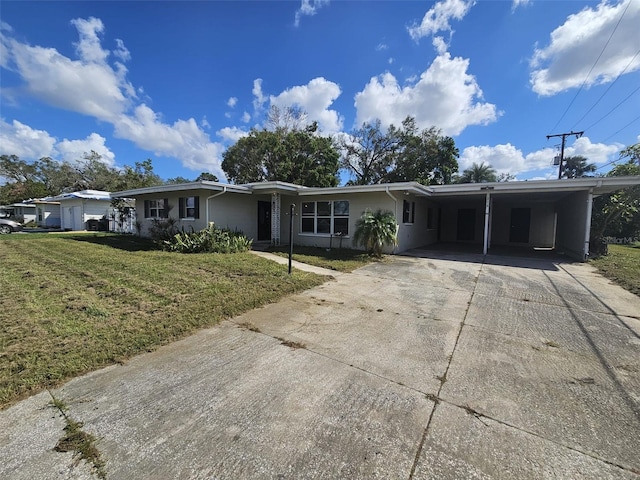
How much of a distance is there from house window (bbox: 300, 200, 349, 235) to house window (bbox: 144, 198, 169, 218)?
→ 6.80 meters

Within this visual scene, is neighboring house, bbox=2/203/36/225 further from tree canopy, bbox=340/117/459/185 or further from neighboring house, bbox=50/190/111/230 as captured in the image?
tree canopy, bbox=340/117/459/185

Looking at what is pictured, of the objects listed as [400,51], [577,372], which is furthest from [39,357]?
[400,51]

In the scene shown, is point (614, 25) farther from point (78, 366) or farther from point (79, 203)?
point (79, 203)

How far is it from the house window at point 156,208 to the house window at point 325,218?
6.80 meters

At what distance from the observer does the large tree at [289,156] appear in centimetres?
2431

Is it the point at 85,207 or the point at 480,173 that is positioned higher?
the point at 480,173

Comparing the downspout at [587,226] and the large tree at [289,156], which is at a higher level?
the large tree at [289,156]

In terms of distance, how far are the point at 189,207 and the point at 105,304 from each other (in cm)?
880

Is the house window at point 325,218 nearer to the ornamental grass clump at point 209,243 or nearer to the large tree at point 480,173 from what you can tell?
the ornamental grass clump at point 209,243

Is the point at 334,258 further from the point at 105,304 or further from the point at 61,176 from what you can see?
the point at 61,176

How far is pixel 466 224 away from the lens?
16.7m

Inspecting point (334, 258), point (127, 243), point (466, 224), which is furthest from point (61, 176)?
point (466, 224)

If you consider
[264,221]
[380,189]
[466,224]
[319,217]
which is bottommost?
[264,221]

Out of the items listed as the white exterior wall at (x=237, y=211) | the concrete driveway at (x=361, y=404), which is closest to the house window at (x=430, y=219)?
the white exterior wall at (x=237, y=211)
